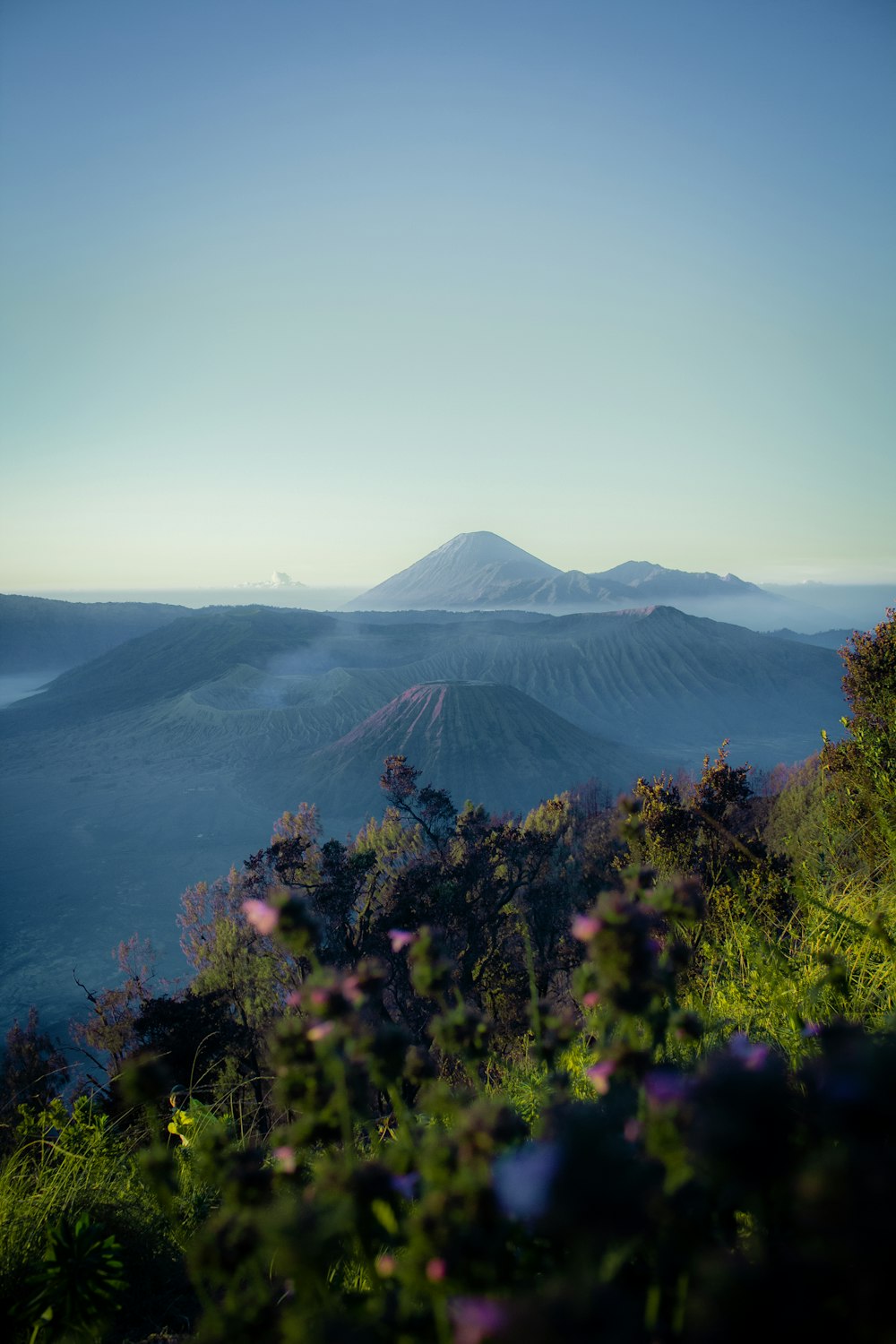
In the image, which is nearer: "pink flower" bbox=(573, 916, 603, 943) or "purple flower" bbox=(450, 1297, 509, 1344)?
"purple flower" bbox=(450, 1297, 509, 1344)

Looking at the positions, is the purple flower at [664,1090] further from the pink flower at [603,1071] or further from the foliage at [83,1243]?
the foliage at [83,1243]

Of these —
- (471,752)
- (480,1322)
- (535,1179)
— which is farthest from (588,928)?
(471,752)

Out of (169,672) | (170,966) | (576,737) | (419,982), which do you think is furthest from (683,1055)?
(169,672)

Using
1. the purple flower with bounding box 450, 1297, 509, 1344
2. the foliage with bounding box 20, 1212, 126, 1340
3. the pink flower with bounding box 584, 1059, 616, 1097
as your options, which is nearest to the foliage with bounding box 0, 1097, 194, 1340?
the foliage with bounding box 20, 1212, 126, 1340

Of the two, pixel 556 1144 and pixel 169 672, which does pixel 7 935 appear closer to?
pixel 556 1144

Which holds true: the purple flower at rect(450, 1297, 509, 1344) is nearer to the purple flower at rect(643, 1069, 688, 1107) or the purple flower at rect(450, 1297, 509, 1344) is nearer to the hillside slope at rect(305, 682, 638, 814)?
the purple flower at rect(643, 1069, 688, 1107)

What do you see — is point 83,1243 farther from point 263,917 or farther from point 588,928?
point 588,928
